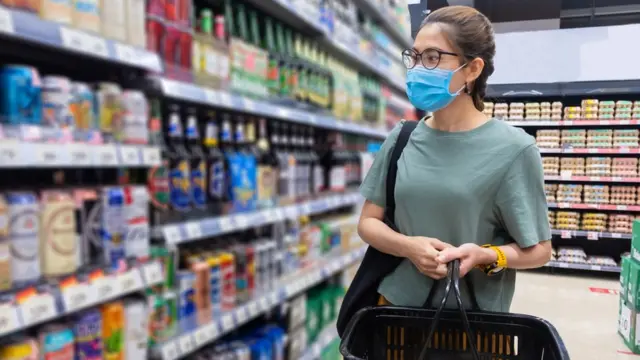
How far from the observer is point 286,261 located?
2.69 m

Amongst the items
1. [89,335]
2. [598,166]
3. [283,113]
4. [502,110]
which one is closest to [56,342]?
[89,335]

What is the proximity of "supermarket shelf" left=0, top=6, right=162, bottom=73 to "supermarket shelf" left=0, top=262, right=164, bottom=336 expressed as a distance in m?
0.61

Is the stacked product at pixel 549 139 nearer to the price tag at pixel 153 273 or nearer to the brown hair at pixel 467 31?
the brown hair at pixel 467 31

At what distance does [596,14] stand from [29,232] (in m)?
8.54

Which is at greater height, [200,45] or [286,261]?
[200,45]

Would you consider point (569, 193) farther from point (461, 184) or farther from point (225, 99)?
point (461, 184)

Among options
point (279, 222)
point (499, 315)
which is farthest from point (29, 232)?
point (279, 222)

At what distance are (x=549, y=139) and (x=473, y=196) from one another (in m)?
6.19

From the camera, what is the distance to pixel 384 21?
14.4 ft

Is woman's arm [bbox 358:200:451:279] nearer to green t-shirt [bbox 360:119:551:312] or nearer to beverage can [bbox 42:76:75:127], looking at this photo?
green t-shirt [bbox 360:119:551:312]

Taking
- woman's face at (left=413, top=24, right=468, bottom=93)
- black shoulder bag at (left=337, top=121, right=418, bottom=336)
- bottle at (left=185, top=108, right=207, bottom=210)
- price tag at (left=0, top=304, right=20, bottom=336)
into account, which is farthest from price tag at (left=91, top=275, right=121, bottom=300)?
woman's face at (left=413, top=24, right=468, bottom=93)

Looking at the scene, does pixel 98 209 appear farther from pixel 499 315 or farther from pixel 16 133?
pixel 499 315

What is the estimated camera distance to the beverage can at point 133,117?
157 cm

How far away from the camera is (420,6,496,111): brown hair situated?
1.21m
